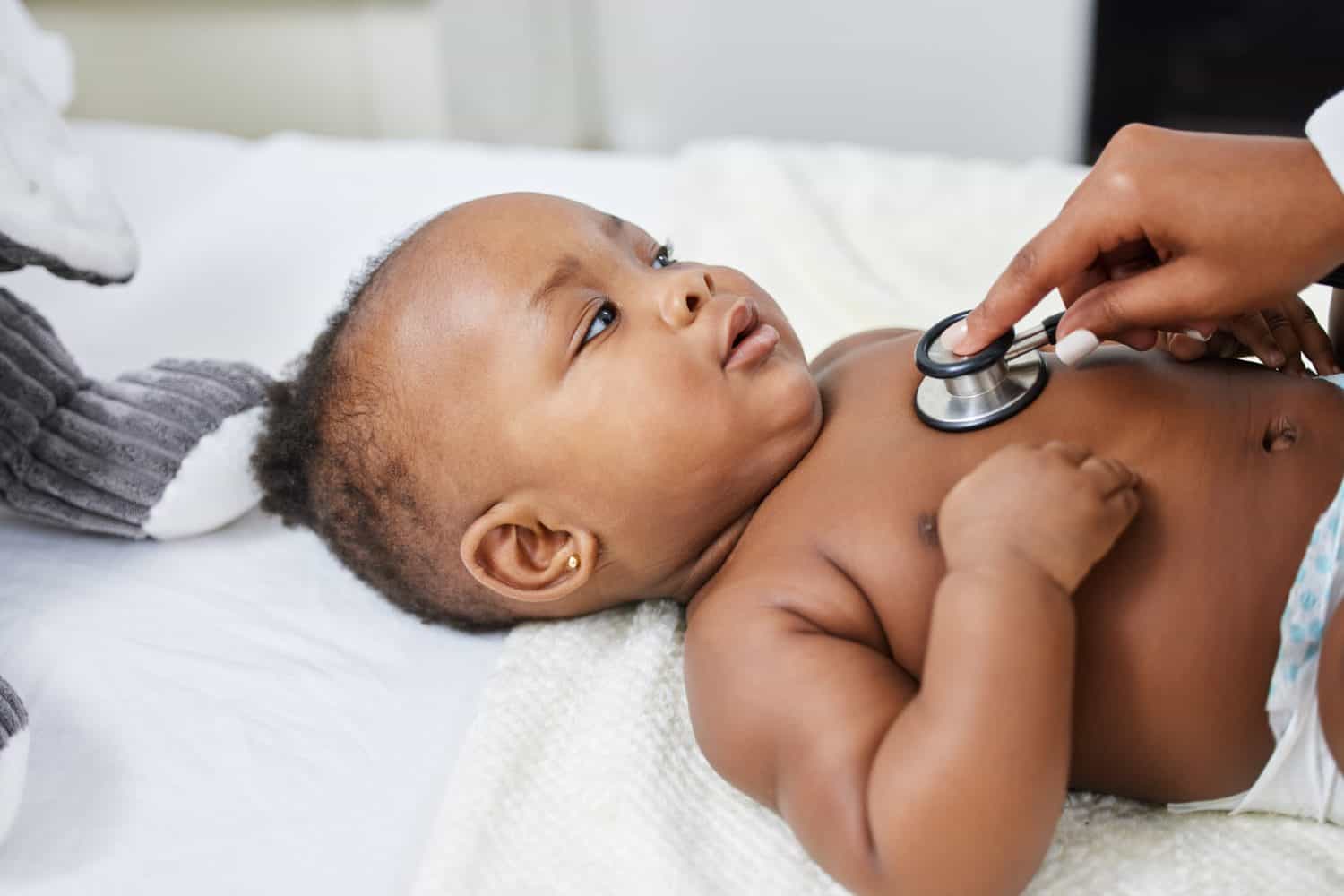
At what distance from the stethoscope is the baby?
0.05ft

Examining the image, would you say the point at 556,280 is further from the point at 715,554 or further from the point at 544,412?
the point at 715,554

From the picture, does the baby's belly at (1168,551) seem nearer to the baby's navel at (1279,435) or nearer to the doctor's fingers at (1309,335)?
the baby's navel at (1279,435)

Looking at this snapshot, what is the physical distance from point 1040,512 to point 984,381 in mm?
171

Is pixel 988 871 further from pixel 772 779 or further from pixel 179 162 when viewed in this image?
pixel 179 162

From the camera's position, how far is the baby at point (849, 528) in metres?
0.80

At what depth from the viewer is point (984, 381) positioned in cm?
97

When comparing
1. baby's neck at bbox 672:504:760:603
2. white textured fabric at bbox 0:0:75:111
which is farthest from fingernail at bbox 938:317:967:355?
white textured fabric at bbox 0:0:75:111

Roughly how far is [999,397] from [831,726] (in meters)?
0.30

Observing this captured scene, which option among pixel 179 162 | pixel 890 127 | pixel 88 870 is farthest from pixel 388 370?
pixel 890 127

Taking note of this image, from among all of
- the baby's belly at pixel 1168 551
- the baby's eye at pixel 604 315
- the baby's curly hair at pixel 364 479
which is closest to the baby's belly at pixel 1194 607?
the baby's belly at pixel 1168 551

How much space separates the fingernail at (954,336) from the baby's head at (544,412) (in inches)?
5.0

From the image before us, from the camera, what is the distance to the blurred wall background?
2.59m

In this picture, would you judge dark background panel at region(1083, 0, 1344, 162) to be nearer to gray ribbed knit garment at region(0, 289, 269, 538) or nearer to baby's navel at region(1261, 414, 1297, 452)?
baby's navel at region(1261, 414, 1297, 452)

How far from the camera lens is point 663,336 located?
102 centimetres
